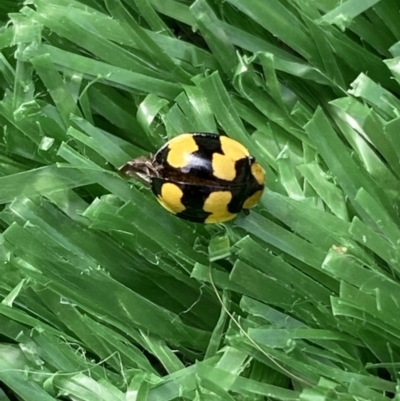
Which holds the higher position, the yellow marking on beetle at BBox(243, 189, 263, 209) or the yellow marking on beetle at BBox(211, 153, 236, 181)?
the yellow marking on beetle at BBox(211, 153, 236, 181)

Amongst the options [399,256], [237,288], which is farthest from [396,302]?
[237,288]

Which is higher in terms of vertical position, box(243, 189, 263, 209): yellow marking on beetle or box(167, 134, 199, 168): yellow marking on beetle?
box(167, 134, 199, 168): yellow marking on beetle

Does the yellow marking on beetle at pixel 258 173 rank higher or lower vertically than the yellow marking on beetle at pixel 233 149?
lower
